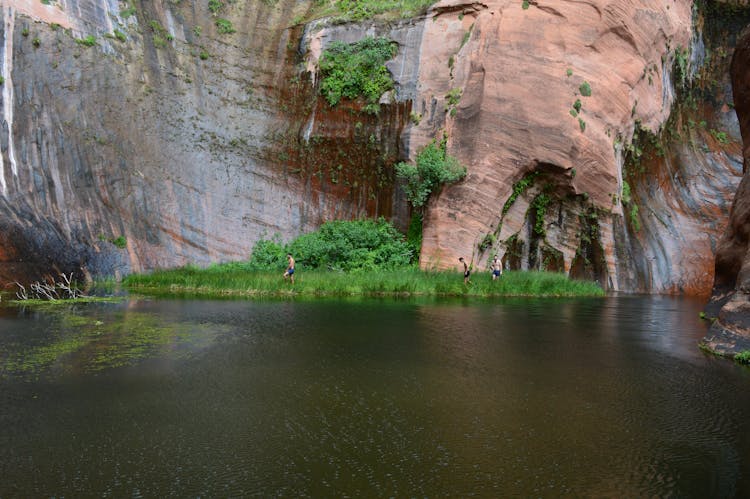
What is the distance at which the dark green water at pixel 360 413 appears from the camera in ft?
15.0

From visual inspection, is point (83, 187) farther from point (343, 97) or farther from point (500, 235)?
point (500, 235)

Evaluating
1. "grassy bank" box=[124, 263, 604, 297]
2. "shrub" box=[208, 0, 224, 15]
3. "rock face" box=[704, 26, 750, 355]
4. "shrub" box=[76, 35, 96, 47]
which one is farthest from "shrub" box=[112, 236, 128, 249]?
"rock face" box=[704, 26, 750, 355]

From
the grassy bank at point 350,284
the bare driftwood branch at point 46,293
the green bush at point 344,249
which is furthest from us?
the green bush at point 344,249

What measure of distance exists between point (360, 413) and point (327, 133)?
79.2 feet

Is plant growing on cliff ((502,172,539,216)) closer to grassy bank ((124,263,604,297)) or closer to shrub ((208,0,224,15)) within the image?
grassy bank ((124,263,604,297))

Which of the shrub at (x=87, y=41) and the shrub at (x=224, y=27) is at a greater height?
the shrub at (x=224, y=27)

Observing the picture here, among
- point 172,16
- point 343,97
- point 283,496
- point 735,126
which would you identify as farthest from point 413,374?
point 735,126

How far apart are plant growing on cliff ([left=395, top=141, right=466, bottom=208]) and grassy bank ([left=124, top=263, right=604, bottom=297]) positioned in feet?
14.0

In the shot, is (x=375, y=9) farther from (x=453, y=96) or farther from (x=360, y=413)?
(x=360, y=413)

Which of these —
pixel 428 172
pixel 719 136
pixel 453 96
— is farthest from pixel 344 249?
pixel 719 136

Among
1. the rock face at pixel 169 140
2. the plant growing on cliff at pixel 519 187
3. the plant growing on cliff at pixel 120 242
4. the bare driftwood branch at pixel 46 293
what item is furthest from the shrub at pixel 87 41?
the plant growing on cliff at pixel 519 187

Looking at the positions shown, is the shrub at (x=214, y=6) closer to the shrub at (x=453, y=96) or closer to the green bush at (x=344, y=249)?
the green bush at (x=344, y=249)

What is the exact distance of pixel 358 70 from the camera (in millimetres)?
29109

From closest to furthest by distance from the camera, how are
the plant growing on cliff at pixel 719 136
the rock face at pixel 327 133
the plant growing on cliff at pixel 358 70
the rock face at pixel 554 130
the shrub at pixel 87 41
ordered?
the rock face at pixel 327 133, the rock face at pixel 554 130, the shrub at pixel 87 41, the plant growing on cliff at pixel 358 70, the plant growing on cliff at pixel 719 136
